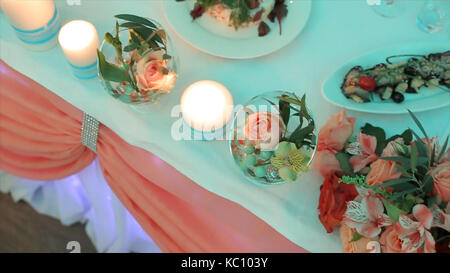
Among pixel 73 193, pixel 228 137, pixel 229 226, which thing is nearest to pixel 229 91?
pixel 228 137

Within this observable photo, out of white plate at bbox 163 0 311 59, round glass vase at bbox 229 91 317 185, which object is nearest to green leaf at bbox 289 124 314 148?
round glass vase at bbox 229 91 317 185

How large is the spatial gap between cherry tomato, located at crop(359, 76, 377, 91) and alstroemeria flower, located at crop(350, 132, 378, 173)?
163mm

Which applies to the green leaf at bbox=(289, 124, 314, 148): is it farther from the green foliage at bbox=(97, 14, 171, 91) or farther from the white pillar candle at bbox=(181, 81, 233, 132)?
the green foliage at bbox=(97, 14, 171, 91)

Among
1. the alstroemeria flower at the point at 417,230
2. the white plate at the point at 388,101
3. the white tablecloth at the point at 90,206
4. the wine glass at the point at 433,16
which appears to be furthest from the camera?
the white tablecloth at the point at 90,206

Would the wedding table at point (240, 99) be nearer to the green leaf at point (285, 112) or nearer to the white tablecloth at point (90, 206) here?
the green leaf at point (285, 112)

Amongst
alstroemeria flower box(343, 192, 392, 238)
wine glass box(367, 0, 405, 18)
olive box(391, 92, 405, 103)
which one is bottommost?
alstroemeria flower box(343, 192, 392, 238)

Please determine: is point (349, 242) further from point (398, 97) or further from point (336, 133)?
point (398, 97)

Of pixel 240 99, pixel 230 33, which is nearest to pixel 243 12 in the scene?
pixel 230 33

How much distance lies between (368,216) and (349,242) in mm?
68

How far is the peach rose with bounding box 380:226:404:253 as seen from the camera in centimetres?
61

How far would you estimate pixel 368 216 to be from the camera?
62cm

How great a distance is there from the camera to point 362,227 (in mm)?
628

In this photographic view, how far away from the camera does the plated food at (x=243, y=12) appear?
0.82m

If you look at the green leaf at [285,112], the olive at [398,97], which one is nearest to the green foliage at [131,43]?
the green leaf at [285,112]
